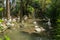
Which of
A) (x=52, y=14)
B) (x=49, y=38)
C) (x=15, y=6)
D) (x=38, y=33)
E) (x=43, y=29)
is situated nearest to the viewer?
(x=49, y=38)

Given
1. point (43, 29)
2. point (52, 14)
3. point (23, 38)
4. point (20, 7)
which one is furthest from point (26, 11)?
point (23, 38)

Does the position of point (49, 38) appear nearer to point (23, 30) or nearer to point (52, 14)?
point (23, 30)

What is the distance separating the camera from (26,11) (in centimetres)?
1659

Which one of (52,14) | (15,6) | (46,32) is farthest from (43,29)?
(15,6)

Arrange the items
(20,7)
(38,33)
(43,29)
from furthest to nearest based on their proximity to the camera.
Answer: (20,7)
(43,29)
(38,33)

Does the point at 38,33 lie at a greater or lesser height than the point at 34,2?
lesser

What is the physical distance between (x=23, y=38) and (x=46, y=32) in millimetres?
1840

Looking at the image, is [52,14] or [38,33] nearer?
[38,33]

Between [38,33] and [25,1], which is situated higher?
[25,1]

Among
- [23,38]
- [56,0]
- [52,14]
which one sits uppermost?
[56,0]

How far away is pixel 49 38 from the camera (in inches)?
415

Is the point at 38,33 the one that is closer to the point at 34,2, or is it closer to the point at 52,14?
the point at 52,14

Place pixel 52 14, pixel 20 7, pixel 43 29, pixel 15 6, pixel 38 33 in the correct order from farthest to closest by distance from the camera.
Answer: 1. pixel 15 6
2. pixel 20 7
3. pixel 52 14
4. pixel 43 29
5. pixel 38 33

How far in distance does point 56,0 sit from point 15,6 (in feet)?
14.9
